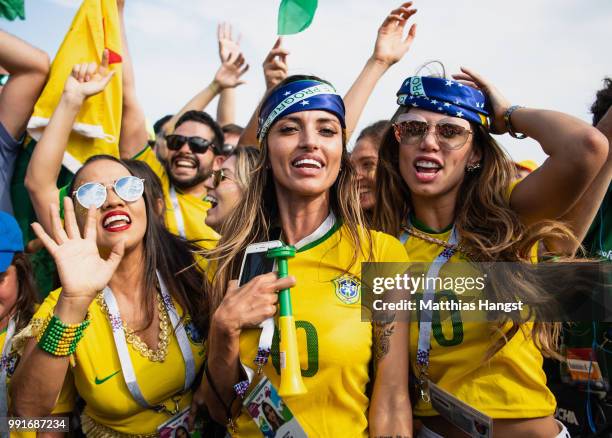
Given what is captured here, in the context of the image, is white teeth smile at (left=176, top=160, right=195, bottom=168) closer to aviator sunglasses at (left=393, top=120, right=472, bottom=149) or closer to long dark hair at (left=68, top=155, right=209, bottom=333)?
long dark hair at (left=68, top=155, right=209, bottom=333)

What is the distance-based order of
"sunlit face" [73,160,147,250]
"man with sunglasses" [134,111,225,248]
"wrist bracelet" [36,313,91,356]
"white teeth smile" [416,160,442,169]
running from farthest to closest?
"man with sunglasses" [134,111,225,248] < "sunlit face" [73,160,147,250] < "white teeth smile" [416,160,442,169] < "wrist bracelet" [36,313,91,356]

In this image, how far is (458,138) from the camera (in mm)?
2955

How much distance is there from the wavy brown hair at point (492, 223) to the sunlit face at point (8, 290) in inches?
84.8

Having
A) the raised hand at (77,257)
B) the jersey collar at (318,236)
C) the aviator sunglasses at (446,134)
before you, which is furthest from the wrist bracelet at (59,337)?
the aviator sunglasses at (446,134)

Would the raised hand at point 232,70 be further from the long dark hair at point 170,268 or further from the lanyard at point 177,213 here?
the long dark hair at point 170,268

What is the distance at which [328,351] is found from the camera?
2418 mm

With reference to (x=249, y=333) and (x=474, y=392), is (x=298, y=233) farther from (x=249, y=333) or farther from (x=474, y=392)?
(x=474, y=392)

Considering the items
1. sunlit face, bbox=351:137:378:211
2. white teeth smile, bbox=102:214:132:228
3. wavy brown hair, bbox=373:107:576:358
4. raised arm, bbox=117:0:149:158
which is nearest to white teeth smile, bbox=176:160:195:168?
raised arm, bbox=117:0:149:158

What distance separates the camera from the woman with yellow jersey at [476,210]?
262cm

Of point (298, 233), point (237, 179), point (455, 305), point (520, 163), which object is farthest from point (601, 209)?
point (520, 163)

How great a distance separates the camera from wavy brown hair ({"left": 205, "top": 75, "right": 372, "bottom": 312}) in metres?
2.79

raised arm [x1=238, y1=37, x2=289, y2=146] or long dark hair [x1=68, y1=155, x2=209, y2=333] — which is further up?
raised arm [x1=238, y1=37, x2=289, y2=146]

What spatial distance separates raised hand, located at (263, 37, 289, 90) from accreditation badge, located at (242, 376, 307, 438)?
277 cm

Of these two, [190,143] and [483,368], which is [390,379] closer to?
[483,368]
